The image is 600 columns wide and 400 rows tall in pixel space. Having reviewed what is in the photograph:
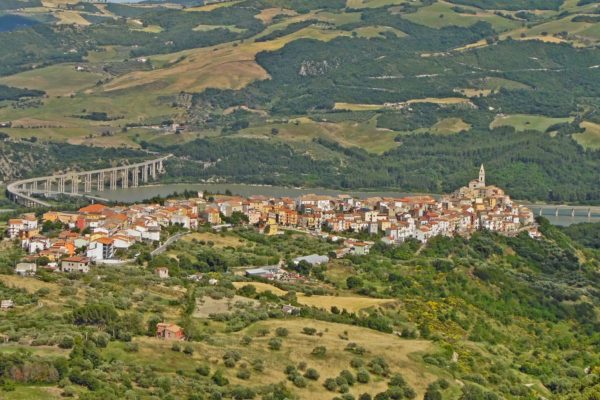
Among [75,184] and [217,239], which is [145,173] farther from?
[217,239]

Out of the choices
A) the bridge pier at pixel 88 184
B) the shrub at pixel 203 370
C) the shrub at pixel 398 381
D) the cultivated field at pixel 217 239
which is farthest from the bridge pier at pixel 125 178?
the shrub at pixel 203 370

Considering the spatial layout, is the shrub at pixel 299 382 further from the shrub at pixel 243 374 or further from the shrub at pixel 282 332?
the shrub at pixel 282 332

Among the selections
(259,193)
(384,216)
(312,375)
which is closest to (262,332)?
(312,375)

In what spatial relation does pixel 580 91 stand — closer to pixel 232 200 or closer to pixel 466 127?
pixel 466 127

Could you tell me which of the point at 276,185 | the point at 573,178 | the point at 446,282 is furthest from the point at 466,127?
the point at 446,282

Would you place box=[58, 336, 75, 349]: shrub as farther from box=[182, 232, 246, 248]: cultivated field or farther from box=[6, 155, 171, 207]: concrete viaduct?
box=[6, 155, 171, 207]: concrete viaduct
